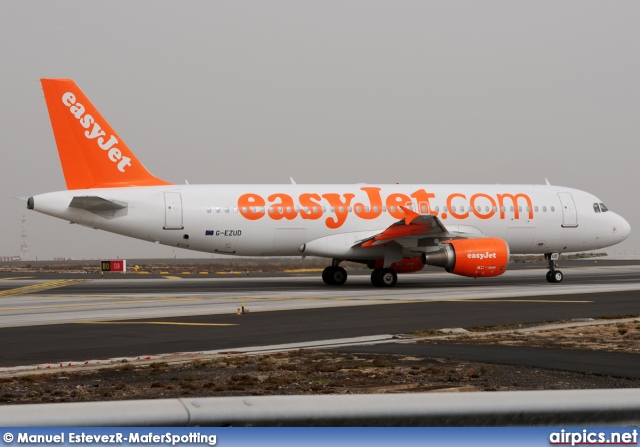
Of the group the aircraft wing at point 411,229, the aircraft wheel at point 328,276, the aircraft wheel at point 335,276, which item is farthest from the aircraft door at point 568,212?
the aircraft wheel at point 328,276

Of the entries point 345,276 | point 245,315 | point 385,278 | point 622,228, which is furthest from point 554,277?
point 245,315

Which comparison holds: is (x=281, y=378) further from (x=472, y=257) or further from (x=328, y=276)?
(x=328, y=276)

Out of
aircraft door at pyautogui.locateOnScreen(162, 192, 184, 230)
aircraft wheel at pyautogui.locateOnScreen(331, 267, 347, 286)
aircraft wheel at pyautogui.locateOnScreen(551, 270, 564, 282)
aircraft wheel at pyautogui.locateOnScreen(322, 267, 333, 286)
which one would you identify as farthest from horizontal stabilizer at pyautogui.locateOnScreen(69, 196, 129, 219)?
aircraft wheel at pyautogui.locateOnScreen(551, 270, 564, 282)

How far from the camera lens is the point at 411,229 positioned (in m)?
34.8

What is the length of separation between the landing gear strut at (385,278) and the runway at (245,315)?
1164mm

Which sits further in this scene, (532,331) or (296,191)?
(296,191)

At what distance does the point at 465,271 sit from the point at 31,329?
764 inches

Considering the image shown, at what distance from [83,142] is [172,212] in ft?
15.4

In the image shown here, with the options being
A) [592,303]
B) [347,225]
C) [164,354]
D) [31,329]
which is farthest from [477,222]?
[164,354]

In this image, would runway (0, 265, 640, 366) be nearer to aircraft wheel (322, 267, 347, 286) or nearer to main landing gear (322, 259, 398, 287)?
main landing gear (322, 259, 398, 287)

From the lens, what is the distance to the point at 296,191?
122 feet

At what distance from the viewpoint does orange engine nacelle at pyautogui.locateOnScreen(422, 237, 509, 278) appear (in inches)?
1348

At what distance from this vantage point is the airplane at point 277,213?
34.7m

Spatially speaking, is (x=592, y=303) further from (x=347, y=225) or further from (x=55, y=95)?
(x=55, y=95)
